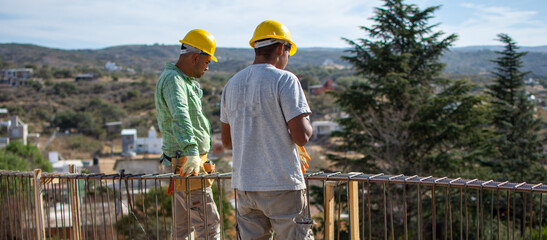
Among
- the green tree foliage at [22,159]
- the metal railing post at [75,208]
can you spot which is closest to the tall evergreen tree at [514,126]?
the metal railing post at [75,208]

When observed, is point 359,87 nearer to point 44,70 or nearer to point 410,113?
point 410,113

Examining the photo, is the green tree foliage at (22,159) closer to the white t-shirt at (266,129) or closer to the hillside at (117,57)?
the white t-shirt at (266,129)

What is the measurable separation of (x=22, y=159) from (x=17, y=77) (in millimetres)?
61628

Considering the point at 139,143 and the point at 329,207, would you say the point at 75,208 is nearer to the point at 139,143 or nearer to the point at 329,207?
the point at 329,207

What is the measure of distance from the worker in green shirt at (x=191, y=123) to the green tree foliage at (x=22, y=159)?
22098 millimetres

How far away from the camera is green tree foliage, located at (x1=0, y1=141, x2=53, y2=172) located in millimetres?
23859

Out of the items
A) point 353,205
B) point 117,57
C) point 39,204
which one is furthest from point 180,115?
point 117,57

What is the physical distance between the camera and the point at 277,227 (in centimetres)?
252

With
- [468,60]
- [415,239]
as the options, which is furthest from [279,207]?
[468,60]

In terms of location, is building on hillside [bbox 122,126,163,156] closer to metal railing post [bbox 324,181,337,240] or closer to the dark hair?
metal railing post [bbox 324,181,337,240]

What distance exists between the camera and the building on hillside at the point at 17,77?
250 ft

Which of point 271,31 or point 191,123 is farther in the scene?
point 191,123

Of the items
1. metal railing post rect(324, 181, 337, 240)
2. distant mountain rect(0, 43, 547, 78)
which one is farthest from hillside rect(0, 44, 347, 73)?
metal railing post rect(324, 181, 337, 240)

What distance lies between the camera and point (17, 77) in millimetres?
80000
